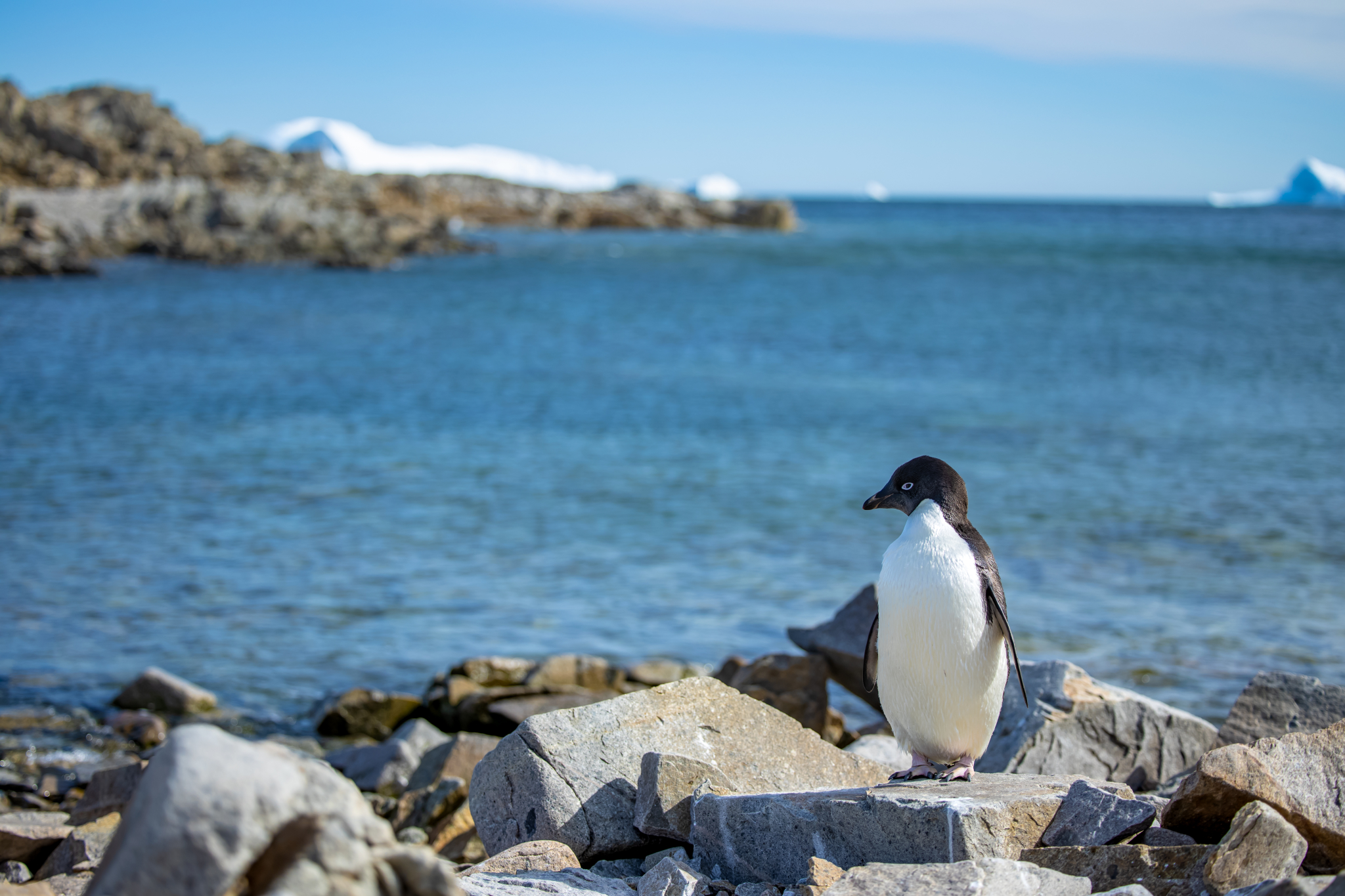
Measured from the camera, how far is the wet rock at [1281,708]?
509 cm

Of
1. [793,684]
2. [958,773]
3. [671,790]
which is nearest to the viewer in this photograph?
[671,790]

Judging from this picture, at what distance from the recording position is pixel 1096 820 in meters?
3.63

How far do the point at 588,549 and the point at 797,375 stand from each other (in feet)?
38.6

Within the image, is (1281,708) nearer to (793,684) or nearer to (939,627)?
(939,627)

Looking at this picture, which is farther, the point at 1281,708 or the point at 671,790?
the point at 1281,708

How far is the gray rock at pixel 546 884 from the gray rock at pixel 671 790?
1.00 feet

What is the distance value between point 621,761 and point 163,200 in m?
55.7

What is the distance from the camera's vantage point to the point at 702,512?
40.5ft

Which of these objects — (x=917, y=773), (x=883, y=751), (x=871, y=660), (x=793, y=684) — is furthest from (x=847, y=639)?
(x=917, y=773)

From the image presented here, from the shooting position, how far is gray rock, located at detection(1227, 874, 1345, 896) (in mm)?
2645

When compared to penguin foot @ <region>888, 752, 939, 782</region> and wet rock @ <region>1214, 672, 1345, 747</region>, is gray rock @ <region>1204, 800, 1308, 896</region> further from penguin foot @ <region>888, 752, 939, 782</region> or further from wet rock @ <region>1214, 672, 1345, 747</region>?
wet rock @ <region>1214, 672, 1345, 747</region>

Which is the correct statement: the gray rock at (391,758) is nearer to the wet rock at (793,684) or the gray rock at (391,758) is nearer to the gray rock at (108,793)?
the gray rock at (108,793)

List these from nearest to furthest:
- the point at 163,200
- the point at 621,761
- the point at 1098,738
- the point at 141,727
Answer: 1. the point at 621,761
2. the point at 1098,738
3. the point at 141,727
4. the point at 163,200

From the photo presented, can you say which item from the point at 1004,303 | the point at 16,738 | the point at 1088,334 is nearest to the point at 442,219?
the point at 1004,303
